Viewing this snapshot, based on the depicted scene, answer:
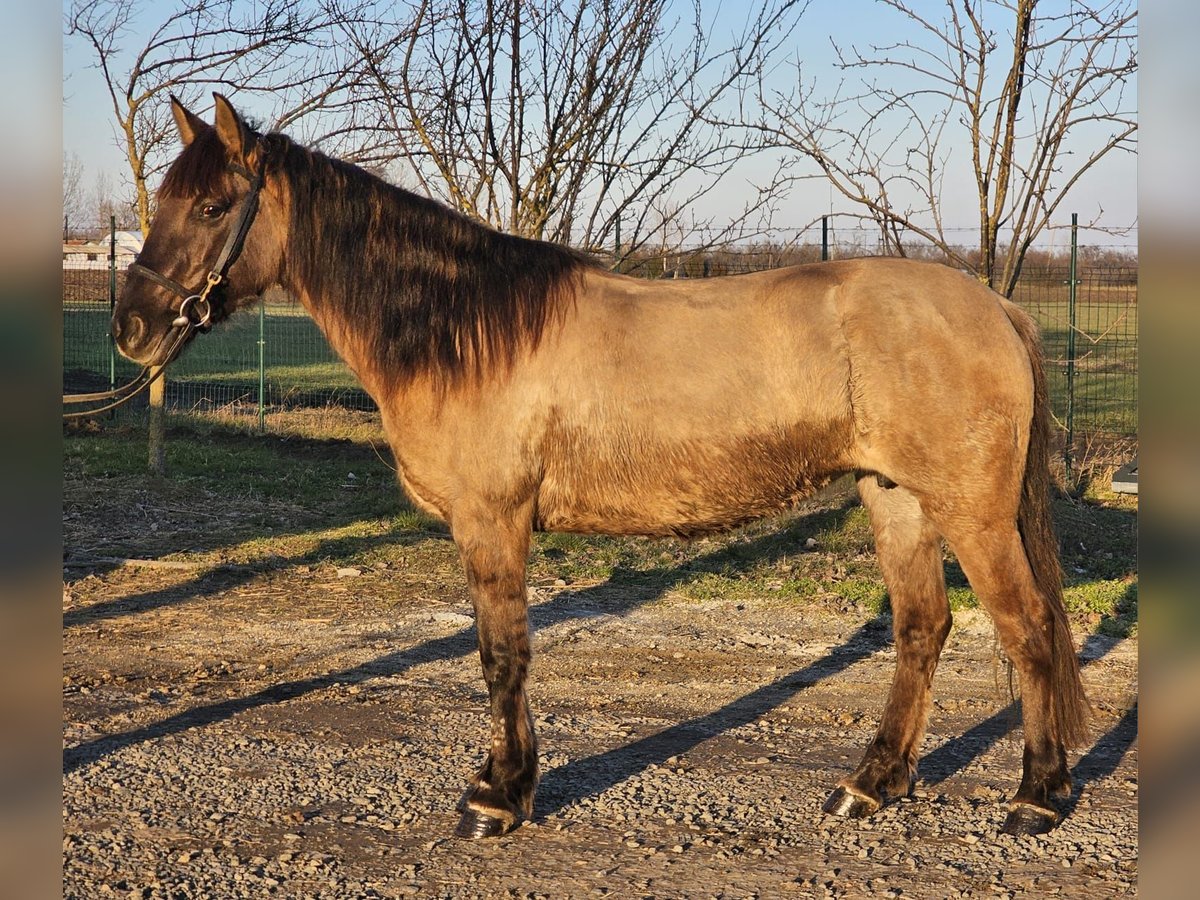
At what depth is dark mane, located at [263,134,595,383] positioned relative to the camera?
12.9 feet

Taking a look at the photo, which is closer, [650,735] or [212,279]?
[212,279]

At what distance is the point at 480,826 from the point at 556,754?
31.3 inches

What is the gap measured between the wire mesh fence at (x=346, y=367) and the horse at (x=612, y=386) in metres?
1.27

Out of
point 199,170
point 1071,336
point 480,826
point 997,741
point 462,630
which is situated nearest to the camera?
point 480,826

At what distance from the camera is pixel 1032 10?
6.56 metres

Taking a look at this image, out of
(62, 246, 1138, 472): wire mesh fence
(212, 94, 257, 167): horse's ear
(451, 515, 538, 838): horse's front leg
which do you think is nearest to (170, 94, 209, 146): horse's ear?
(212, 94, 257, 167): horse's ear

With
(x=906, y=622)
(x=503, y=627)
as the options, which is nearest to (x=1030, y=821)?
(x=906, y=622)

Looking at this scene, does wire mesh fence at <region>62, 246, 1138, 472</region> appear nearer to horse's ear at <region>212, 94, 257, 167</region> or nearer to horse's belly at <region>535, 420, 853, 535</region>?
horse's ear at <region>212, 94, 257, 167</region>

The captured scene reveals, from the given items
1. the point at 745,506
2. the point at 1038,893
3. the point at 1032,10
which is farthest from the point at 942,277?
the point at 1032,10

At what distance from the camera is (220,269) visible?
3889mm

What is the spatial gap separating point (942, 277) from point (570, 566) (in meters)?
4.13

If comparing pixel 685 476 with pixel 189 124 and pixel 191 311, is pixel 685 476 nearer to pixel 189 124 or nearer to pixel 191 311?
pixel 191 311
